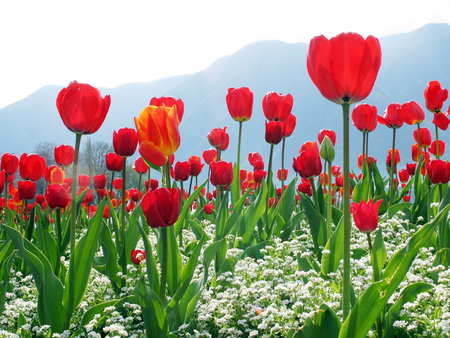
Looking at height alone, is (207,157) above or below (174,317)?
above

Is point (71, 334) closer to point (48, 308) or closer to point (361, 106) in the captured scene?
point (48, 308)

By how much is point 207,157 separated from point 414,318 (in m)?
3.63

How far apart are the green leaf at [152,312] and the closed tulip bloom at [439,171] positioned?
7.17 feet

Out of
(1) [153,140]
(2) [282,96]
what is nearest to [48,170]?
(2) [282,96]

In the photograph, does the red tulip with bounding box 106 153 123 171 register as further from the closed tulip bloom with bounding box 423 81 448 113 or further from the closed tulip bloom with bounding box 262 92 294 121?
the closed tulip bloom with bounding box 423 81 448 113

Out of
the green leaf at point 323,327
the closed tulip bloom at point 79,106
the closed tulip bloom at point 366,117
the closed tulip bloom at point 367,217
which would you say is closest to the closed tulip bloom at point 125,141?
the closed tulip bloom at point 79,106

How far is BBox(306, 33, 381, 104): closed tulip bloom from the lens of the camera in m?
1.52

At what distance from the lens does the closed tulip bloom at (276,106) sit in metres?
3.92

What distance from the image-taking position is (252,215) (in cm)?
Answer: 360

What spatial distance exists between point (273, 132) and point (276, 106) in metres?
0.23

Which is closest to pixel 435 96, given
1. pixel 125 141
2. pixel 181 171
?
pixel 181 171

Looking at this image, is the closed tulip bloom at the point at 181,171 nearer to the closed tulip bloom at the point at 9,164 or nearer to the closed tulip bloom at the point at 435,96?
the closed tulip bloom at the point at 9,164

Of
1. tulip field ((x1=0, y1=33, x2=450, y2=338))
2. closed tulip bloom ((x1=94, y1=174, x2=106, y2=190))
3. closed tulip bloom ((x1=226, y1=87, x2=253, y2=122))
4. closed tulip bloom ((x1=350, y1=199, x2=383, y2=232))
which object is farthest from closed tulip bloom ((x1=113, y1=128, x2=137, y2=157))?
closed tulip bloom ((x1=94, y1=174, x2=106, y2=190))

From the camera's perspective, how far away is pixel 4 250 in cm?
298
